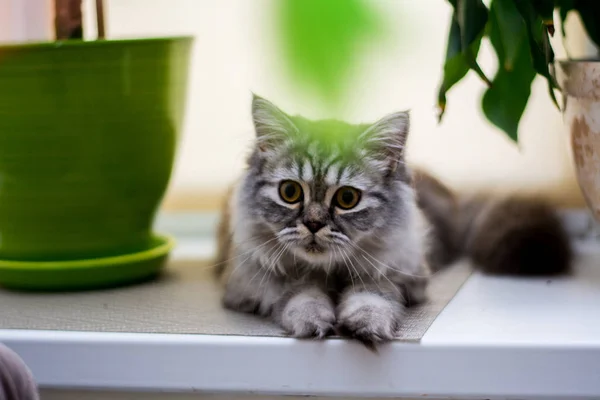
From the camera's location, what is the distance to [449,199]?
142 centimetres

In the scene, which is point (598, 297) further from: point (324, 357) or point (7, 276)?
point (7, 276)

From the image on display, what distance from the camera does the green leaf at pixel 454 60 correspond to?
3.25ft

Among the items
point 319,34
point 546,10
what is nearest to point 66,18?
point 546,10

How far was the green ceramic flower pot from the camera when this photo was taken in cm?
108

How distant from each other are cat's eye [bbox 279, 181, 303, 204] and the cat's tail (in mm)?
401

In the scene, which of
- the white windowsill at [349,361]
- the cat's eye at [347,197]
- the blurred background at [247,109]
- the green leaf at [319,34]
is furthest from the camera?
the blurred background at [247,109]

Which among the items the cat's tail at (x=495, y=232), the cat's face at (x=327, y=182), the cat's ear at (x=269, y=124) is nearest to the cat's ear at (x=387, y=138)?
the cat's face at (x=327, y=182)

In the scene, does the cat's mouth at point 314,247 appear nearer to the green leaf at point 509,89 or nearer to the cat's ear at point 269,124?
the cat's ear at point 269,124

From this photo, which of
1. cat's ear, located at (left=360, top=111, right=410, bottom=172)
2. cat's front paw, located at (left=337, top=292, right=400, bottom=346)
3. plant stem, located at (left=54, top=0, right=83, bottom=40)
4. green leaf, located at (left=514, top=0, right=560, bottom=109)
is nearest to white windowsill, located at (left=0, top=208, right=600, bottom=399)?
cat's front paw, located at (left=337, top=292, right=400, bottom=346)

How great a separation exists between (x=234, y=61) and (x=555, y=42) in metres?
0.63

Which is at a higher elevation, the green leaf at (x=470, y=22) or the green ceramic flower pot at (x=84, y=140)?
the green leaf at (x=470, y=22)

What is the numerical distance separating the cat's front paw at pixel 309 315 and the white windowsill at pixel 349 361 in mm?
18

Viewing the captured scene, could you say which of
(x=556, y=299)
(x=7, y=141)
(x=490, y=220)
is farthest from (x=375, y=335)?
(x=7, y=141)

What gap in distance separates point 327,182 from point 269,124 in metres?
0.13
